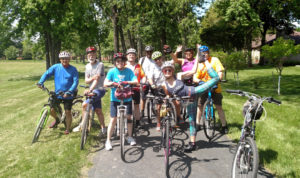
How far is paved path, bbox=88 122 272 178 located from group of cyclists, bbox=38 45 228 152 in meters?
0.29

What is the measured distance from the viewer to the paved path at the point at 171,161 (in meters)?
4.16

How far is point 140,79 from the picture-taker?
667 centimetres

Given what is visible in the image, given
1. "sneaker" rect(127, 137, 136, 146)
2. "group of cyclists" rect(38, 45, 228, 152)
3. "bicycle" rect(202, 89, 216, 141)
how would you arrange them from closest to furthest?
"group of cyclists" rect(38, 45, 228, 152), "sneaker" rect(127, 137, 136, 146), "bicycle" rect(202, 89, 216, 141)

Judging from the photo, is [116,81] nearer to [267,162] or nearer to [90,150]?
[90,150]

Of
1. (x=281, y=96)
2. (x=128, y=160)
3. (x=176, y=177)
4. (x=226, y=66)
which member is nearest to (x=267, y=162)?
(x=176, y=177)

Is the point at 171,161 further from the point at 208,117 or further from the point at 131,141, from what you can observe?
the point at 208,117

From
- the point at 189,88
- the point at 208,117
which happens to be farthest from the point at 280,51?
the point at 189,88

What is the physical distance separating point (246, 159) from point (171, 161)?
1595 mm

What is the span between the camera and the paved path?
4164 mm

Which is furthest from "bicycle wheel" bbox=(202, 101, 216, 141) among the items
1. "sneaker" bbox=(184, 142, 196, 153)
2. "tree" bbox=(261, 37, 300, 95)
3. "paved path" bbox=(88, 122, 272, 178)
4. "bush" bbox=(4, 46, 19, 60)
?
"bush" bbox=(4, 46, 19, 60)

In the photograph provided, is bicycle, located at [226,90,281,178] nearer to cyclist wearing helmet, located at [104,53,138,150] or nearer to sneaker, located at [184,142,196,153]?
sneaker, located at [184,142,196,153]

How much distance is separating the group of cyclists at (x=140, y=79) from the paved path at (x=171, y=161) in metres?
0.29

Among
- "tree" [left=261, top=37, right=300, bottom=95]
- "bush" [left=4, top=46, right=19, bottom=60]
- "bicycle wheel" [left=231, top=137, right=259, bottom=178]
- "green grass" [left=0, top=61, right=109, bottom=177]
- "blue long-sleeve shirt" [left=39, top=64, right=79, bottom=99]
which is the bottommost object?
"green grass" [left=0, top=61, right=109, bottom=177]

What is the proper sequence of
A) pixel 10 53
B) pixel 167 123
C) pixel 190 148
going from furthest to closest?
pixel 10 53, pixel 190 148, pixel 167 123
